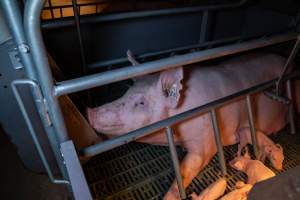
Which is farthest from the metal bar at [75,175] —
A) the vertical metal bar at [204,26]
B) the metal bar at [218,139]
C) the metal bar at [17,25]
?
the vertical metal bar at [204,26]

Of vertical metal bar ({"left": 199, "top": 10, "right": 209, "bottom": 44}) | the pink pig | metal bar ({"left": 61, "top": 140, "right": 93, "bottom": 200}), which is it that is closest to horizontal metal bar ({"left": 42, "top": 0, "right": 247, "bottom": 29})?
vertical metal bar ({"left": 199, "top": 10, "right": 209, "bottom": 44})

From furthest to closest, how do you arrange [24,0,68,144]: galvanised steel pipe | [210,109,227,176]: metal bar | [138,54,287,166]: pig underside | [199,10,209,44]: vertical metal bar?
[199,10,209,44]: vertical metal bar, [138,54,287,166]: pig underside, [210,109,227,176]: metal bar, [24,0,68,144]: galvanised steel pipe

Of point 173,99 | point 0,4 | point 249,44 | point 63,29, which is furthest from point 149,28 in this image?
point 0,4

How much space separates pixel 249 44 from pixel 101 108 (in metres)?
0.80

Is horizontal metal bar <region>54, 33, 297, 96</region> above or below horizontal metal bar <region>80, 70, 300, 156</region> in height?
above

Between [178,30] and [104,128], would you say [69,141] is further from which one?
[178,30]

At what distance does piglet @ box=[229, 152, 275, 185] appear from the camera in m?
1.42

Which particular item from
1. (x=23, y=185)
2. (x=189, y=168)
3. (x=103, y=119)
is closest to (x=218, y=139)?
(x=189, y=168)

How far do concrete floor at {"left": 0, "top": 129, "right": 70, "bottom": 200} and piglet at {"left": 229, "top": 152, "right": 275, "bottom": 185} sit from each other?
1055mm

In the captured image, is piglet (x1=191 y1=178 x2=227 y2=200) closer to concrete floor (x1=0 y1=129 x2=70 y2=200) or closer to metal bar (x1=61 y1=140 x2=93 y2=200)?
metal bar (x1=61 y1=140 x2=93 y2=200)

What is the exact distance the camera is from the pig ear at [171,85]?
4.39 feet

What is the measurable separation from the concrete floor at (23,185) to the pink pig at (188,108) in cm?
56

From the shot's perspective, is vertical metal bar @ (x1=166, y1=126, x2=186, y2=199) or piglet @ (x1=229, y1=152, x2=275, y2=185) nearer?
vertical metal bar @ (x1=166, y1=126, x2=186, y2=199)

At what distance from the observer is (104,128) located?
1429mm
